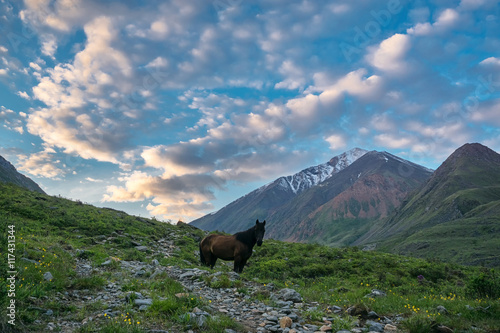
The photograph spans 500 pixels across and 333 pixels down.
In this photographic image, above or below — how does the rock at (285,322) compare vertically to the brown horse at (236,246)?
below

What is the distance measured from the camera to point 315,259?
821 inches

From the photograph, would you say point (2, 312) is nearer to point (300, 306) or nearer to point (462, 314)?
point (300, 306)

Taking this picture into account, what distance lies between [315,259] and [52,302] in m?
17.2

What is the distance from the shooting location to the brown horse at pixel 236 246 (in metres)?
16.0

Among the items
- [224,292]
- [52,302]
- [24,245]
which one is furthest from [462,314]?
[24,245]

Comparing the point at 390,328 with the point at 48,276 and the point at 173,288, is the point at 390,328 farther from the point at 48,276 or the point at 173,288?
the point at 48,276

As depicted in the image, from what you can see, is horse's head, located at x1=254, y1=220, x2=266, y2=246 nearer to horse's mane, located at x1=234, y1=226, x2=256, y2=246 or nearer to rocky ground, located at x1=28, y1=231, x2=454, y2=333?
horse's mane, located at x1=234, y1=226, x2=256, y2=246

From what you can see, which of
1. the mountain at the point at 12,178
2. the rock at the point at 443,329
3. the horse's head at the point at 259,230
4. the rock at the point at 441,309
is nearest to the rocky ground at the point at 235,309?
the rock at the point at 443,329

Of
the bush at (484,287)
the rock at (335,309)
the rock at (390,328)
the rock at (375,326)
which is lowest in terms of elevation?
the bush at (484,287)

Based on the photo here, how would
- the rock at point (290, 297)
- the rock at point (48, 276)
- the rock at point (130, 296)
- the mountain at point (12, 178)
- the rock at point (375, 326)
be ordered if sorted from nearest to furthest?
the rock at point (375, 326) < the rock at point (130, 296) < the rock at point (48, 276) < the rock at point (290, 297) < the mountain at point (12, 178)

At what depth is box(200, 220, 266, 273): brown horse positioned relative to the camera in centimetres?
1603

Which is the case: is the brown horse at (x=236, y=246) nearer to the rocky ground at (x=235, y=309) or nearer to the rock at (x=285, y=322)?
the rocky ground at (x=235, y=309)

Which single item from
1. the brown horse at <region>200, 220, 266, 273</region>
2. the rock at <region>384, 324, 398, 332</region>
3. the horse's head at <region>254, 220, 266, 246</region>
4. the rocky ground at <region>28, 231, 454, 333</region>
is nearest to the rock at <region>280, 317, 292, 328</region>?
the rocky ground at <region>28, 231, 454, 333</region>

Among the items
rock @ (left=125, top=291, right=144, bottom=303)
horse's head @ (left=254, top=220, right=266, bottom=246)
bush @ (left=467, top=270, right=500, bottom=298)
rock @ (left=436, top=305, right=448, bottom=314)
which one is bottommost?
bush @ (left=467, top=270, right=500, bottom=298)
